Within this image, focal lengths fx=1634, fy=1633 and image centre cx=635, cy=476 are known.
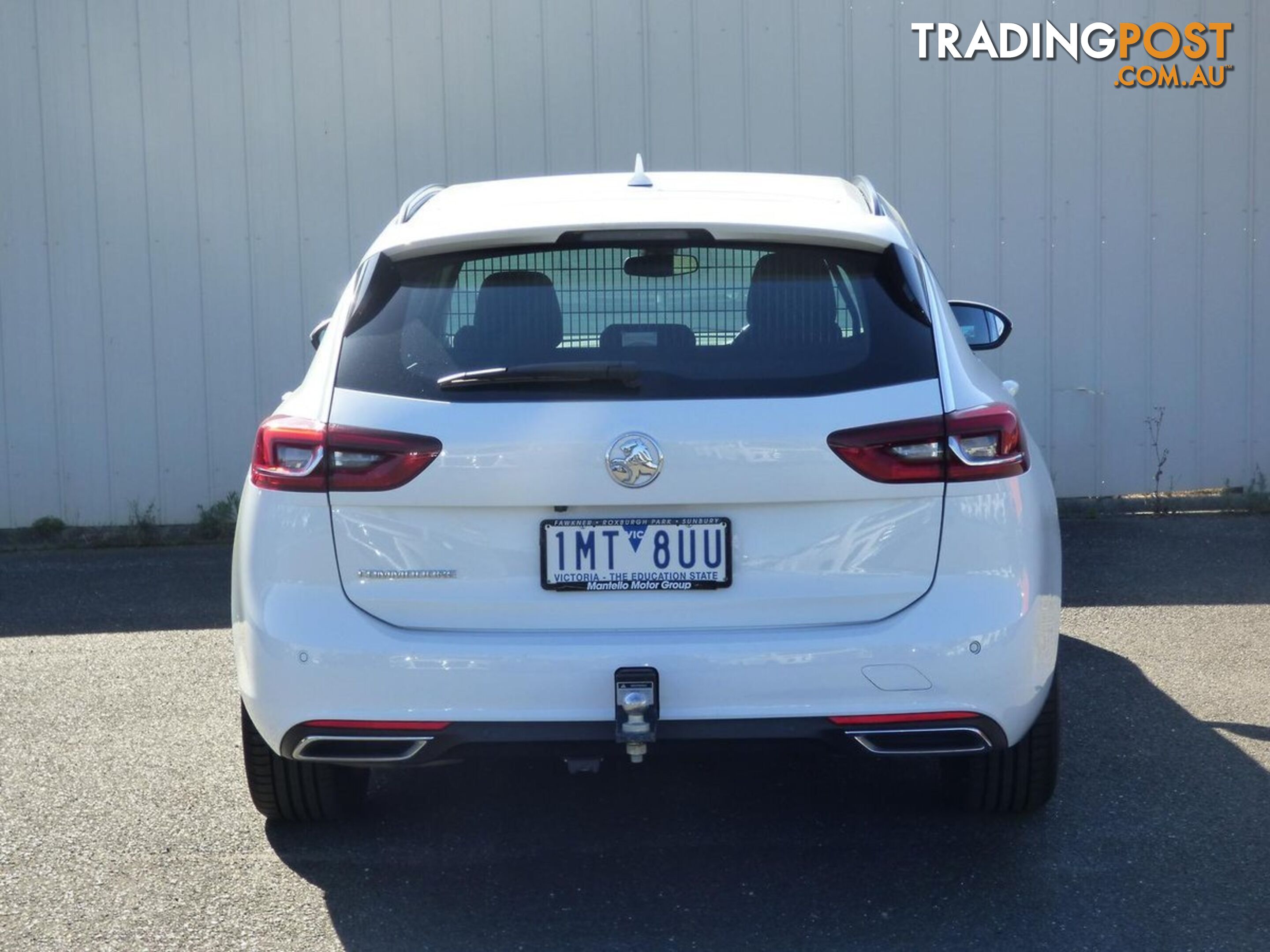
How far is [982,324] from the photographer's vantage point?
5.12 metres

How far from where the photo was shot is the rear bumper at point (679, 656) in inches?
136

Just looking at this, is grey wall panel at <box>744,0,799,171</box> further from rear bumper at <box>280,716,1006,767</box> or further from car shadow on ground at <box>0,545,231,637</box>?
rear bumper at <box>280,716,1006,767</box>

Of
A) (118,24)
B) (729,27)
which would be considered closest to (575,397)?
(729,27)

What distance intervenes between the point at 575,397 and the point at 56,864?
6.03 feet

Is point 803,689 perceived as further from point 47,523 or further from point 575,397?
point 47,523

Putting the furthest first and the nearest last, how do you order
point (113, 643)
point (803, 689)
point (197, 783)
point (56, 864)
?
point (113, 643) < point (197, 783) < point (56, 864) < point (803, 689)

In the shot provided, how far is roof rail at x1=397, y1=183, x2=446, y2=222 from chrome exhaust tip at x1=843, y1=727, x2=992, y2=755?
5.88 ft

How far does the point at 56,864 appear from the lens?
4.10 metres

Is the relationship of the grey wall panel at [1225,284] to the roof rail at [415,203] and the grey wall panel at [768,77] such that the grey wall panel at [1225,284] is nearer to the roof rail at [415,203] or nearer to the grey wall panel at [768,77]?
the grey wall panel at [768,77]

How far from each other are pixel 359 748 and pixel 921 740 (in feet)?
4.07

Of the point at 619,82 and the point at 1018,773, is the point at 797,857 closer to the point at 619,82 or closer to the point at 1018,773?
the point at 1018,773

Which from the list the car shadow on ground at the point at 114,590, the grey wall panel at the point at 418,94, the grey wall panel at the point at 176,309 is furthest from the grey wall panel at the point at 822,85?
the car shadow on ground at the point at 114,590

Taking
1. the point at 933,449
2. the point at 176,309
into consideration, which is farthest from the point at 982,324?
the point at 176,309

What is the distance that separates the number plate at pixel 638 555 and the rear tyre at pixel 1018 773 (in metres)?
1.01
